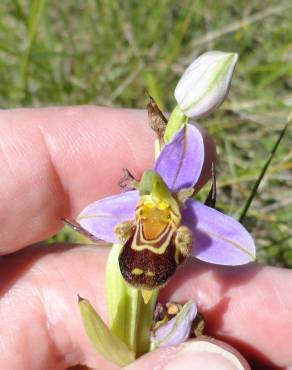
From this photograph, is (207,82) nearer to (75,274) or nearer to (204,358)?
(204,358)

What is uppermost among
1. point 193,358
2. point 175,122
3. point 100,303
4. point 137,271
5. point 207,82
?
point 207,82

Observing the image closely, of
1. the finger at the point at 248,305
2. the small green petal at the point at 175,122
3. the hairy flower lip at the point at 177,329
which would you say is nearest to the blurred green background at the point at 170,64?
the finger at the point at 248,305

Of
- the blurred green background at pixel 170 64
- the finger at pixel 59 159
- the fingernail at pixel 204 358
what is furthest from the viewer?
the blurred green background at pixel 170 64

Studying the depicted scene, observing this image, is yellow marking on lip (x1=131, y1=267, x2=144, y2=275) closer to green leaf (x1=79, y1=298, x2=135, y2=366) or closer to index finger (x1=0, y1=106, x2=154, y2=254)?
green leaf (x1=79, y1=298, x2=135, y2=366)

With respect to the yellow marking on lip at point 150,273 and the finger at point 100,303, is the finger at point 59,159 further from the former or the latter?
the yellow marking on lip at point 150,273

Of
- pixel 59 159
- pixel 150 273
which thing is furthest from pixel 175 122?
pixel 59 159

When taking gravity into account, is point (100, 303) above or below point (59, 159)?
below
